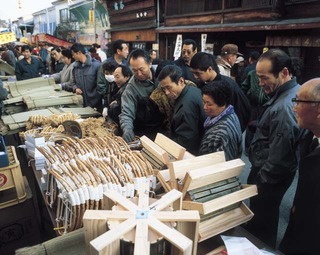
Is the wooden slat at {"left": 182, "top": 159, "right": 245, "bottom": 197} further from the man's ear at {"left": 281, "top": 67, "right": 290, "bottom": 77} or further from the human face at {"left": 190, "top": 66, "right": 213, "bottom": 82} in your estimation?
the human face at {"left": 190, "top": 66, "right": 213, "bottom": 82}

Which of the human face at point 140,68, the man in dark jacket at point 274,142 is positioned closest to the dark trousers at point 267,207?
the man in dark jacket at point 274,142

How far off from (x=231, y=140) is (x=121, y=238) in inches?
51.3

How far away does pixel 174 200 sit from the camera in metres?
1.16

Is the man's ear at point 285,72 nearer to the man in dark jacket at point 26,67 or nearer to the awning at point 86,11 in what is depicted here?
the man in dark jacket at point 26,67

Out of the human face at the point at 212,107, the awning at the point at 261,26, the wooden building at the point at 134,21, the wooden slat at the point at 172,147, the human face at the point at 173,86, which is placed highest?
the wooden building at the point at 134,21

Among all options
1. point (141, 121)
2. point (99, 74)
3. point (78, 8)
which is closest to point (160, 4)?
point (99, 74)

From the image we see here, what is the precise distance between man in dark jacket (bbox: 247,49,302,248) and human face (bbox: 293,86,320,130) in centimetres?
26

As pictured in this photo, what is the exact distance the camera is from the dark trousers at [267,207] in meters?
2.12

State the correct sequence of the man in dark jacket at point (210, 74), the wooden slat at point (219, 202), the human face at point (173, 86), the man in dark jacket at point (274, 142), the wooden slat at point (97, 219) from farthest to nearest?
1. the man in dark jacket at point (210, 74)
2. the human face at point (173, 86)
3. the man in dark jacket at point (274, 142)
4. the wooden slat at point (219, 202)
5. the wooden slat at point (97, 219)

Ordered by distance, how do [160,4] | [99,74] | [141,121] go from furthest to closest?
[160,4] < [99,74] < [141,121]

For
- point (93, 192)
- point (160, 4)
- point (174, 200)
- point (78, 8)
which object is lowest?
point (93, 192)

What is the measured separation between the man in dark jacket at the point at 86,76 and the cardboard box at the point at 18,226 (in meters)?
2.55

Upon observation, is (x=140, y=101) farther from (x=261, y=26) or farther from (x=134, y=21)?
(x=134, y=21)

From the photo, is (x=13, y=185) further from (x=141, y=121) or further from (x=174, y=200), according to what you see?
(x=174, y=200)
